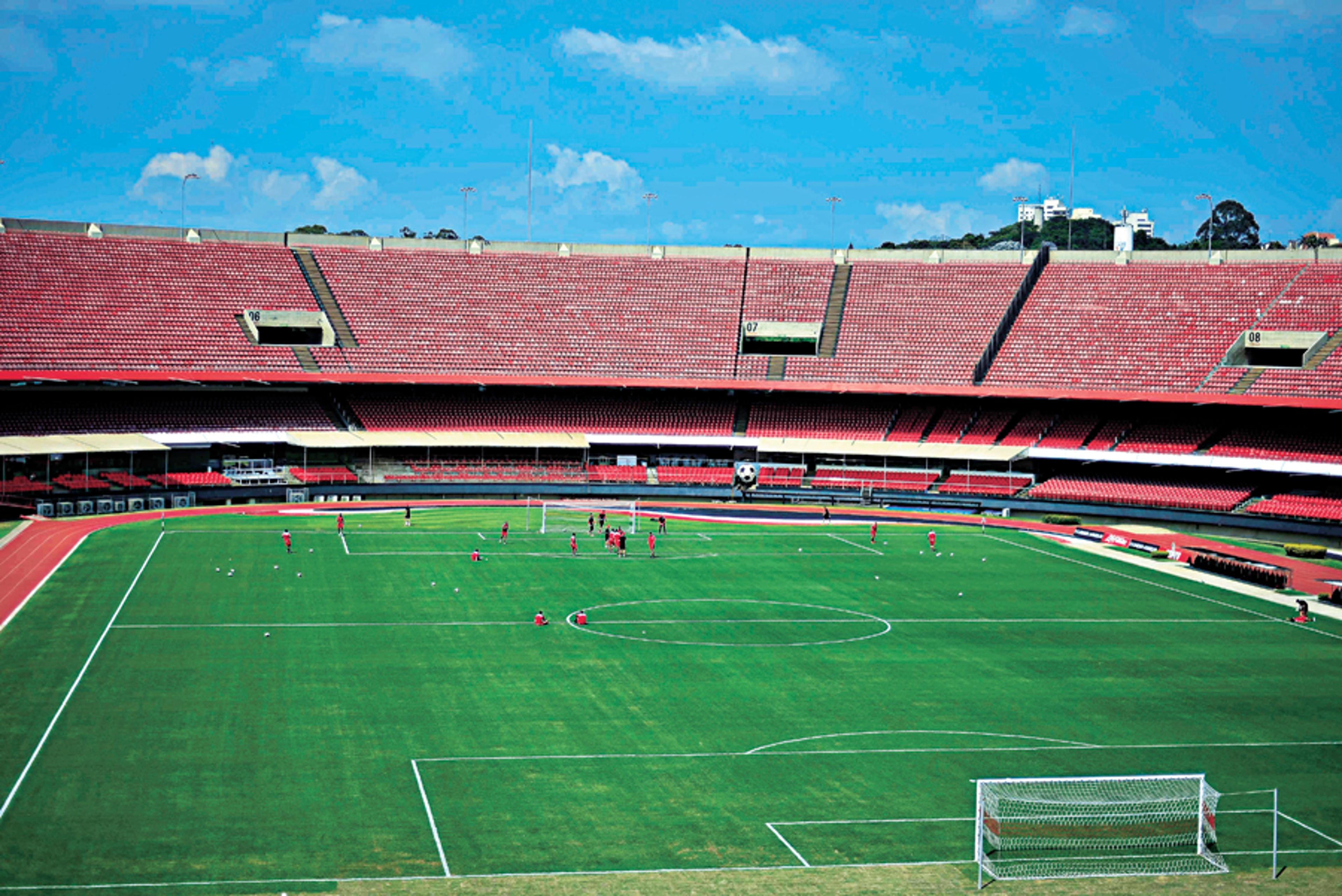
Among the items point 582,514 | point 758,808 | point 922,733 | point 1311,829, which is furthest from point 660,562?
point 1311,829

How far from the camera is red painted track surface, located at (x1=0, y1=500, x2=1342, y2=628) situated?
160 ft

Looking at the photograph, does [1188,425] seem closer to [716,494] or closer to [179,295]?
[716,494]

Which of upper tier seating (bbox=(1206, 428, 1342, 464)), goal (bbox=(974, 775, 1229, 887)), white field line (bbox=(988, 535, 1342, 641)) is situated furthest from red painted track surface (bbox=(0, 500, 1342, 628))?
goal (bbox=(974, 775, 1229, 887))

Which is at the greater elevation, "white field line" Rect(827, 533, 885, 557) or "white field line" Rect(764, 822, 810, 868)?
"white field line" Rect(827, 533, 885, 557)

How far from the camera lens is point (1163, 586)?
177 ft

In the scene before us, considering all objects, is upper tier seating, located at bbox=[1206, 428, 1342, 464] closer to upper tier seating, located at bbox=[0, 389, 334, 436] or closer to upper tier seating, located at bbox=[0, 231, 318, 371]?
upper tier seating, located at bbox=[0, 389, 334, 436]

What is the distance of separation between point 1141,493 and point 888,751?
5050 centimetres

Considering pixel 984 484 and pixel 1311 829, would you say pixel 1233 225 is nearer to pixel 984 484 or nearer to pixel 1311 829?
pixel 984 484

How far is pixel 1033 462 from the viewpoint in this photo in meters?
80.8

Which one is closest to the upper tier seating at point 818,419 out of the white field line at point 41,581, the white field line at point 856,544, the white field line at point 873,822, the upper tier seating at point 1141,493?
the upper tier seating at point 1141,493

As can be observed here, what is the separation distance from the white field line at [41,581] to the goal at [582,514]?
70.2 feet

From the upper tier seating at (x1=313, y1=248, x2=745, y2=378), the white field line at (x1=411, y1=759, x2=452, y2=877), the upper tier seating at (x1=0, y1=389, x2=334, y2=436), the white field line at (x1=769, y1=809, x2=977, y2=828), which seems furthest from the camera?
the upper tier seating at (x1=313, y1=248, x2=745, y2=378)

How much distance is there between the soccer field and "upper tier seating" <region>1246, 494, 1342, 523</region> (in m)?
17.7

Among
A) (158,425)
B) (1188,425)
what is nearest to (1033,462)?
(1188,425)
